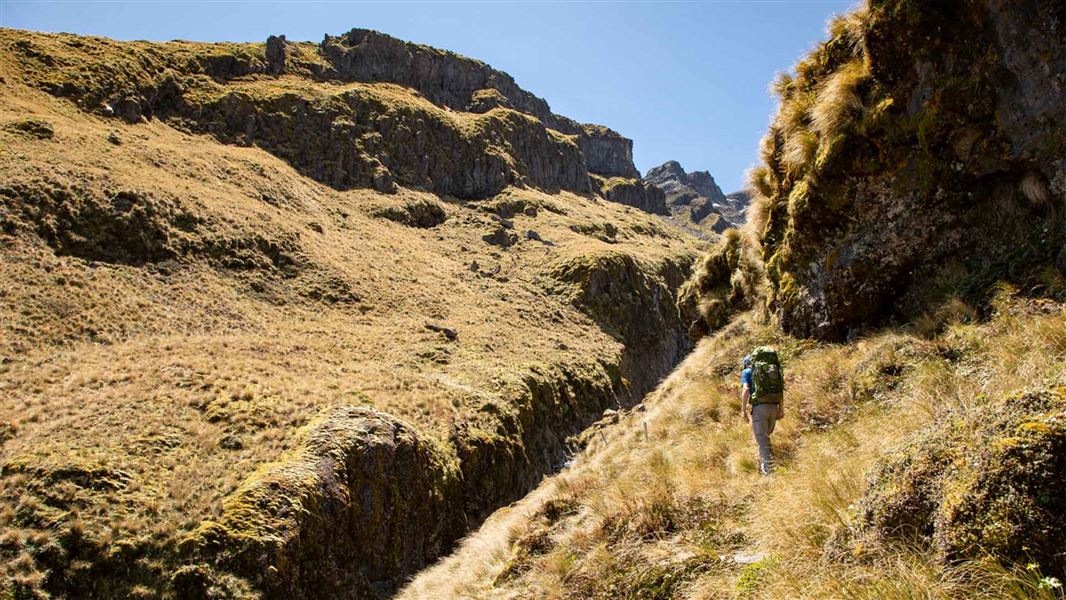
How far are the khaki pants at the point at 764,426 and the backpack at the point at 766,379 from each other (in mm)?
87

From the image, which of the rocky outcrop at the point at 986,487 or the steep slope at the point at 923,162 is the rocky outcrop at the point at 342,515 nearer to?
the steep slope at the point at 923,162

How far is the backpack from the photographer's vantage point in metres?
6.74

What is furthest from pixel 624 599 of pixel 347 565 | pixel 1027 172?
pixel 347 565

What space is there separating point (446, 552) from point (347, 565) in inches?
165

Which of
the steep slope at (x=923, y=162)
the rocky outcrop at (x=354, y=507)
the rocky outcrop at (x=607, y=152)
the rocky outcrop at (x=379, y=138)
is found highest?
the rocky outcrop at (x=607, y=152)

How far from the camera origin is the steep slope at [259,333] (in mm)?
12938

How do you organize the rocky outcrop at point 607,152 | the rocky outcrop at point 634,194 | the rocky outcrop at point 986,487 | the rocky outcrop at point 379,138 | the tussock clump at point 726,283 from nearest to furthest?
the rocky outcrop at point 986,487 → the tussock clump at point 726,283 → the rocky outcrop at point 379,138 → the rocky outcrop at point 634,194 → the rocky outcrop at point 607,152

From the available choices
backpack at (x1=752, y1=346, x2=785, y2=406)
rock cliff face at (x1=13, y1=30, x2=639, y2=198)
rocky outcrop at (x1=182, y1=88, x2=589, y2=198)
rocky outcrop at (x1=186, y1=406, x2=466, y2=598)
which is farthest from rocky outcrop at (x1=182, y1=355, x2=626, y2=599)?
rocky outcrop at (x1=182, y1=88, x2=589, y2=198)

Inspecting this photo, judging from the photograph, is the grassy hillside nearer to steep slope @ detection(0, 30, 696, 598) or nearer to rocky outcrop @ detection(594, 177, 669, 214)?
steep slope @ detection(0, 30, 696, 598)

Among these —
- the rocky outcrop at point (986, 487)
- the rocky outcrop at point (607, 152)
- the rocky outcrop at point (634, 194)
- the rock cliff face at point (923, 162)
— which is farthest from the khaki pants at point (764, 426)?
the rocky outcrop at point (607, 152)

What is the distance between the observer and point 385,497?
16203mm

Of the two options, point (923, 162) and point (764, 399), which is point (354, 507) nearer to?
point (764, 399)

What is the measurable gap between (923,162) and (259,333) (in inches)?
1158

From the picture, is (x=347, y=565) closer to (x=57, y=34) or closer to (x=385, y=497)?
(x=385, y=497)
